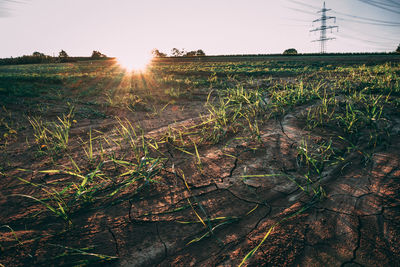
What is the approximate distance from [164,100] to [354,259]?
3366 millimetres

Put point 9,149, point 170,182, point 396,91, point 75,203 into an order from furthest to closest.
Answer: point 396,91
point 9,149
point 170,182
point 75,203

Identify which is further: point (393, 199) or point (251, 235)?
point (393, 199)

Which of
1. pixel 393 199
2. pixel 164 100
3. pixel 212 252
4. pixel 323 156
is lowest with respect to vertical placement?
pixel 212 252

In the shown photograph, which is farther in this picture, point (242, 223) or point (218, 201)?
point (218, 201)

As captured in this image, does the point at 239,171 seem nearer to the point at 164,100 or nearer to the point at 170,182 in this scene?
the point at 170,182

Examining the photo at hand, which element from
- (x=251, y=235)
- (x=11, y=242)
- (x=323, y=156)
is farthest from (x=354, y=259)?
(x=11, y=242)

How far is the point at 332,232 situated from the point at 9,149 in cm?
269

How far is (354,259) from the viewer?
2.50 ft

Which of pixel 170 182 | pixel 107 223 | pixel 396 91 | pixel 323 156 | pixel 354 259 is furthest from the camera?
Answer: pixel 396 91

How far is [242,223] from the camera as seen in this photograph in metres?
0.98

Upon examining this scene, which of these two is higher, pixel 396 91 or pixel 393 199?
pixel 396 91

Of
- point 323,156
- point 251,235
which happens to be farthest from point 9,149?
point 323,156

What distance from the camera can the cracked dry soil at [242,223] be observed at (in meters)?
0.81

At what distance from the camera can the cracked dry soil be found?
0.81m
